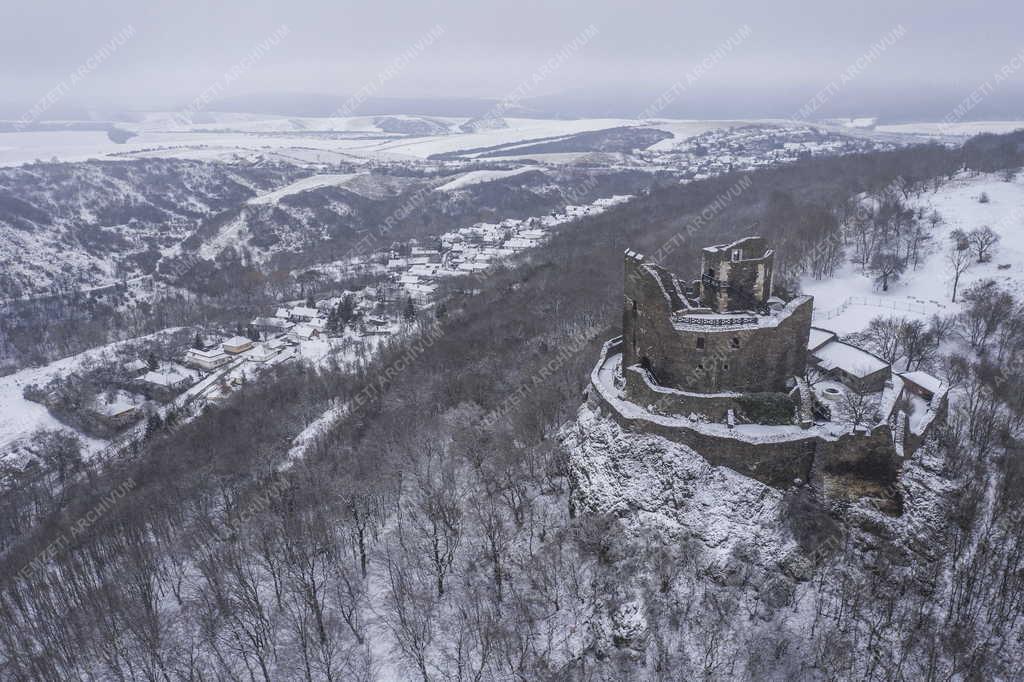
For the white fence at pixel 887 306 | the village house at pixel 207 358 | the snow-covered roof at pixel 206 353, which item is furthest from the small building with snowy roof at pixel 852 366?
the snow-covered roof at pixel 206 353

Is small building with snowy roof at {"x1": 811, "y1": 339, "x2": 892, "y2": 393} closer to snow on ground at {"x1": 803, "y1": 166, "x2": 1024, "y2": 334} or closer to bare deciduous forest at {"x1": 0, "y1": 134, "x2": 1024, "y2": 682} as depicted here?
bare deciduous forest at {"x1": 0, "y1": 134, "x2": 1024, "y2": 682}

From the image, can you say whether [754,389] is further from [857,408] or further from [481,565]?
[481,565]

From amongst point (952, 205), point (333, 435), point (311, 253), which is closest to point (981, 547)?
point (333, 435)

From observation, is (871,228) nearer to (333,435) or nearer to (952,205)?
(952,205)

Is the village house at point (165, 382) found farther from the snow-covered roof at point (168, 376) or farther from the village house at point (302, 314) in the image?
the village house at point (302, 314)

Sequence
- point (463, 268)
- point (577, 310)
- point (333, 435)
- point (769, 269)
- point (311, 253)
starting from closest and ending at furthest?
point (769, 269), point (333, 435), point (577, 310), point (463, 268), point (311, 253)

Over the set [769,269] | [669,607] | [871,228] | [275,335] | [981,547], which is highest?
[769,269]
